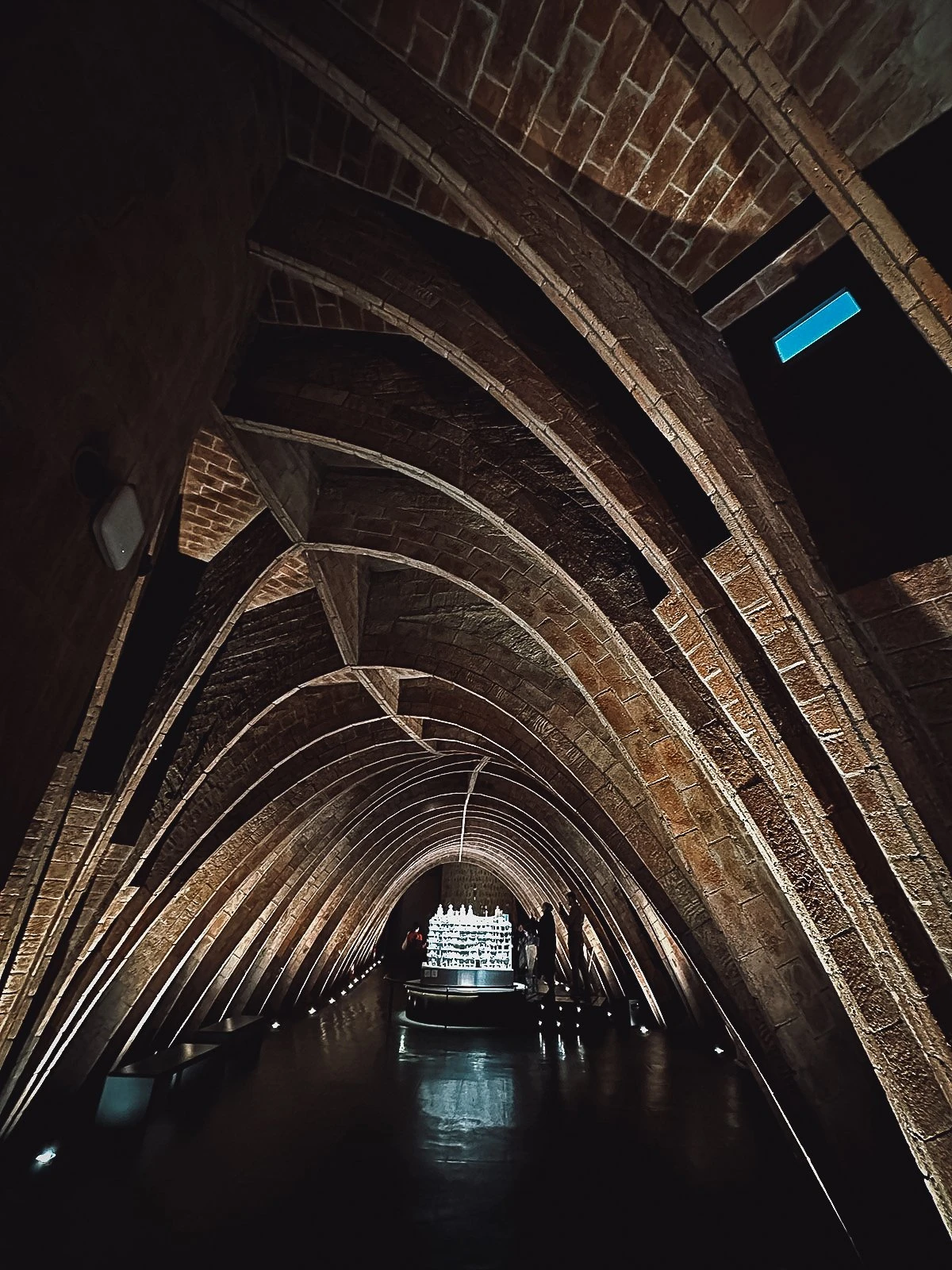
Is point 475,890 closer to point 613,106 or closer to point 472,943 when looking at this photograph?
point 472,943

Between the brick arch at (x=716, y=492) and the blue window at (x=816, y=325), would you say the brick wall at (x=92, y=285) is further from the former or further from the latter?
the blue window at (x=816, y=325)

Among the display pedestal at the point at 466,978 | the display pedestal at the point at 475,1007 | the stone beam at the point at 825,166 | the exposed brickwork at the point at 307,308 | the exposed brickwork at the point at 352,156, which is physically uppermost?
the exposed brickwork at the point at 307,308

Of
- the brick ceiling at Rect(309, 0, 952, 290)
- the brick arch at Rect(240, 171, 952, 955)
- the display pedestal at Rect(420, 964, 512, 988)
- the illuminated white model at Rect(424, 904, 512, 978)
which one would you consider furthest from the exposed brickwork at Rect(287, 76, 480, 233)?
the illuminated white model at Rect(424, 904, 512, 978)

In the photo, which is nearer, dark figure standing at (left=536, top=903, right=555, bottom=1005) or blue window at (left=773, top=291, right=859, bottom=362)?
blue window at (left=773, top=291, right=859, bottom=362)

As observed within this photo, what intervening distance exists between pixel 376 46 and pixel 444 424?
8.06 ft

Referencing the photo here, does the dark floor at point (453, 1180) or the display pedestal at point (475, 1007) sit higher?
the display pedestal at point (475, 1007)

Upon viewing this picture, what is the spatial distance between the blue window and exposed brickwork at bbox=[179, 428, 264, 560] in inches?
179

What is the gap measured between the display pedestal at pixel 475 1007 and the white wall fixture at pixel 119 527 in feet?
44.3

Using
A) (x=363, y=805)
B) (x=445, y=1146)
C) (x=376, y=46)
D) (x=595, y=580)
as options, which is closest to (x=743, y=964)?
(x=595, y=580)

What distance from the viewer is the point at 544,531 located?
506 centimetres

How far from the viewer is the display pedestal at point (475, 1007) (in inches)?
540

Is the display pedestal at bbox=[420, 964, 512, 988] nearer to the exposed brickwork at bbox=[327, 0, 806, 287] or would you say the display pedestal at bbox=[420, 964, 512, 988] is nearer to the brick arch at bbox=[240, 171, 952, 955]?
the brick arch at bbox=[240, 171, 952, 955]

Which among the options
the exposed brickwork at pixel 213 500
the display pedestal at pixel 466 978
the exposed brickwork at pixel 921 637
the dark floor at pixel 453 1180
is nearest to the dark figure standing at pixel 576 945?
the display pedestal at pixel 466 978

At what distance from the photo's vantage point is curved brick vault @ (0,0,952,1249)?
2850 millimetres
